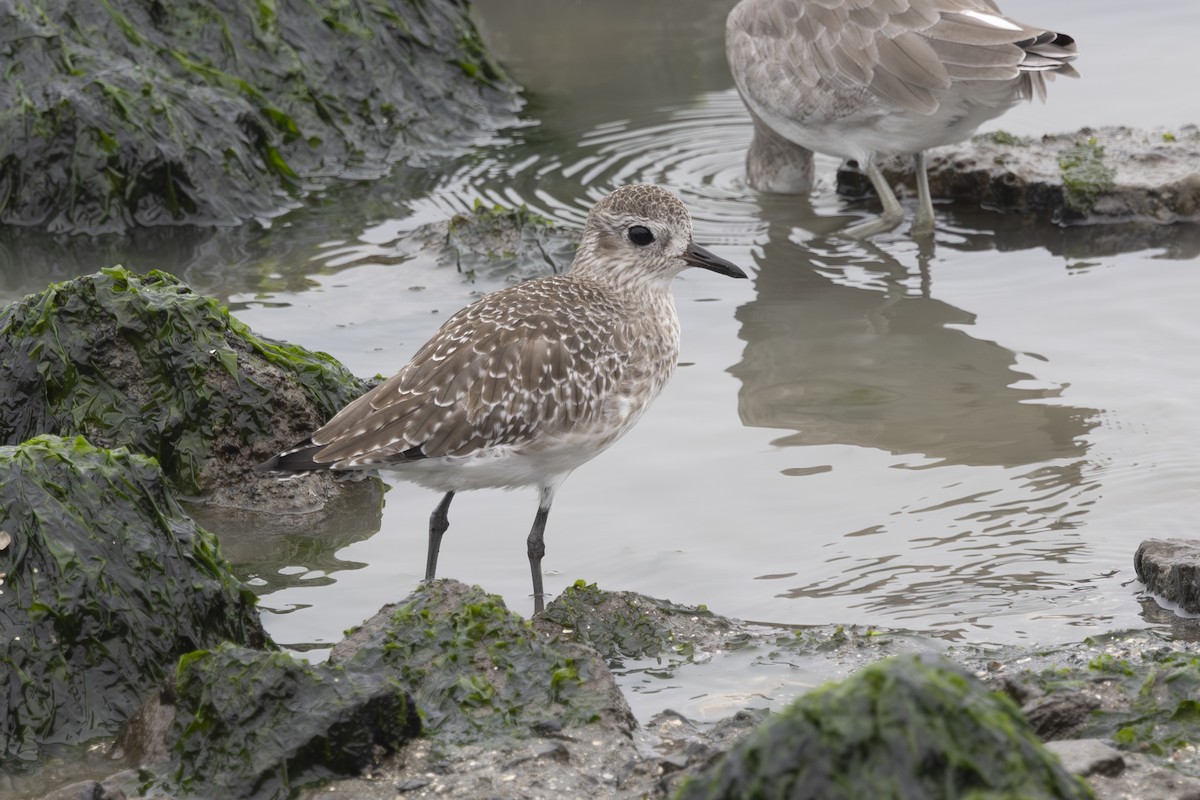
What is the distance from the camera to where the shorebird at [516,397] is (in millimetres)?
5699

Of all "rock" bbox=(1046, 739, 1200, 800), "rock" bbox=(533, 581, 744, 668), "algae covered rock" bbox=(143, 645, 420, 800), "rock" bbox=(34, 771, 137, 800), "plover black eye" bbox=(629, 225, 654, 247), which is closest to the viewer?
"rock" bbox=(1046, 739, 1200, 800)

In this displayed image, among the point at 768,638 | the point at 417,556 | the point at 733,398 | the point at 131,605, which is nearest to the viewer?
A: the point at 131,605

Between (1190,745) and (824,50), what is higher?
(824,50)

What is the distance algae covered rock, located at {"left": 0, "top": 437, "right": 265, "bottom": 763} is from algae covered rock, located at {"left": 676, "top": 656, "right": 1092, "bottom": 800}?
2.54m

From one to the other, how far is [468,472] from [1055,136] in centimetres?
676

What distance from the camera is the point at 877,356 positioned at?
8.52 m

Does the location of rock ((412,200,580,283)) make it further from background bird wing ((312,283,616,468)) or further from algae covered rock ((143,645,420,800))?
algae covered rock ((143,645,420,800))

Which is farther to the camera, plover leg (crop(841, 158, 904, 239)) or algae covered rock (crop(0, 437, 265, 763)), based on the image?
plover leg (crop(841, 158, 904, 239))

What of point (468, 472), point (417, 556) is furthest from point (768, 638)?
point (417, 556)

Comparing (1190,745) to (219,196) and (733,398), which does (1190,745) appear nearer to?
(733,398)

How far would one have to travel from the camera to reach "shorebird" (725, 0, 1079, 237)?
31.0 ft

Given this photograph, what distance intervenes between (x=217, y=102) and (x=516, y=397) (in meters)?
5.73

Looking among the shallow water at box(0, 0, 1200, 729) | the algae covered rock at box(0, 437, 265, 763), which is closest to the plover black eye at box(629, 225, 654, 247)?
the shallow water at box(0, 0, 1200, 729)

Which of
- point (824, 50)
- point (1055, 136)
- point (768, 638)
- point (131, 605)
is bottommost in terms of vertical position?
point (768, 638)
